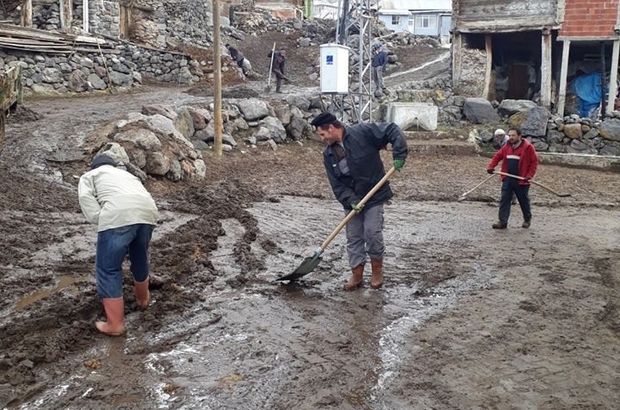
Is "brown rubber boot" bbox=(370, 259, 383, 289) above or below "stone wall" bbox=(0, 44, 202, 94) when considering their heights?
below

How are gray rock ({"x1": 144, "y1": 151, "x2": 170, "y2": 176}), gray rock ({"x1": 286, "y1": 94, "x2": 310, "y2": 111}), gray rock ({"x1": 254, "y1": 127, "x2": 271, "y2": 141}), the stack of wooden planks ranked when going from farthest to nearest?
gray rock ({"x1": 286, "y1": 94, "x2": 310, "y2": 111}) → the stack of wooden planks → gray rock ({"x1": 254, "y1": 127, "x2": 271, "y2": 141}) → gray rock ({"x1": 144, "y1": 151, "x2": 170, "y2": 176})

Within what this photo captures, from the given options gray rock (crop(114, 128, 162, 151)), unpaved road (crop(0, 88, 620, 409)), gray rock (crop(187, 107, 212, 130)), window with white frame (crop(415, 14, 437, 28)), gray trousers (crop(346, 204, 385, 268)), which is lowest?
unpaved road (crop(0, 88, 620, 409))

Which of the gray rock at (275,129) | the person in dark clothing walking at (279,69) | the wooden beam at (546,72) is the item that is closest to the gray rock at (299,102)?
the gray rock at (275,129)

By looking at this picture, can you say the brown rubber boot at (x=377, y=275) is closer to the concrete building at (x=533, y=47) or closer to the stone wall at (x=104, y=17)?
the concrete building at (x=533, y=47)

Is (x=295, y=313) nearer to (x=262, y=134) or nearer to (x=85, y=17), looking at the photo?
(x=262, y=134)

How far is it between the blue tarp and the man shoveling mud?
1769cm

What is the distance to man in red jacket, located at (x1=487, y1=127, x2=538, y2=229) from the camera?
31.7ft

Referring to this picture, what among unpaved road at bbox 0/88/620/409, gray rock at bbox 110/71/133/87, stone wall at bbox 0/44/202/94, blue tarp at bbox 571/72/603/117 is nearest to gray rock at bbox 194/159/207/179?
unpaved road at bbox 0/88/620/409

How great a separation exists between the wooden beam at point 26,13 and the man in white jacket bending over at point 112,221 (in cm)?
1753

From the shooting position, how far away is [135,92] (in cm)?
2012

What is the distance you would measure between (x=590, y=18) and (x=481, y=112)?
179 inches

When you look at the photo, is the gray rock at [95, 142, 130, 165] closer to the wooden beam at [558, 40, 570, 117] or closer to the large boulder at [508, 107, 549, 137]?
the large boulder at [508, 107, 549, 137]

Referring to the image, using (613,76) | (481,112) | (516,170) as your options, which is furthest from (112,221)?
(613,76)

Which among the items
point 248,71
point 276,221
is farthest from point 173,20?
point 276,221
